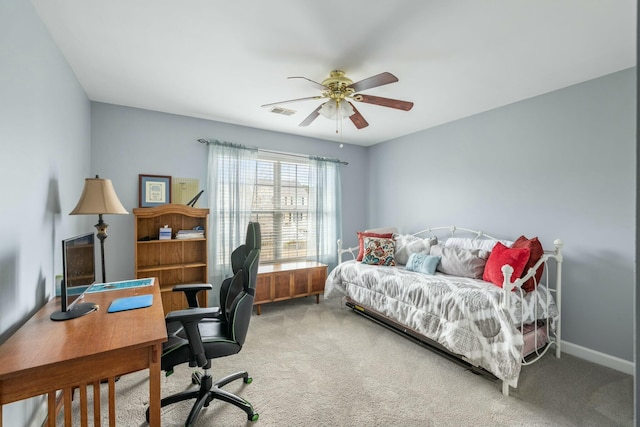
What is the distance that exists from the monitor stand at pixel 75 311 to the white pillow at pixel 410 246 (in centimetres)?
325

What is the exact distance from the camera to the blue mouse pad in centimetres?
172

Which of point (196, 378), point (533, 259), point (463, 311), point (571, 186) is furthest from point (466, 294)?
point (196, 378)

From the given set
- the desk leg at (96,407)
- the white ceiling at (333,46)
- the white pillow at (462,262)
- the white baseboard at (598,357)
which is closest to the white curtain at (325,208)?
the white ceiling at (333,46)

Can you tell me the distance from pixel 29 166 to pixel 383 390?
107 inches

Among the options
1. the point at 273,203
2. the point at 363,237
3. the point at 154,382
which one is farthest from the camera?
the point at 273,203

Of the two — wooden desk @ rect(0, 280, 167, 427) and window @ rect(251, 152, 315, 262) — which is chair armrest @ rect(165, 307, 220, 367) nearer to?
wooden desk @ rect(0, 280, 167, 427)

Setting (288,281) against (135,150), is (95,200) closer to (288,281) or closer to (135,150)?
(135,150)

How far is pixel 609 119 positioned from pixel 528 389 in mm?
2399

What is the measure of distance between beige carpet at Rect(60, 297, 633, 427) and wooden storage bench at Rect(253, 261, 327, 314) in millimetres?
859

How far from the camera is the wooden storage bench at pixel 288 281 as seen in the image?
3766mm

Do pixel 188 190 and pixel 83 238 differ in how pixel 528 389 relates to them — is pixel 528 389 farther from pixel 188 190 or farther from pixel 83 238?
pixel 188 190

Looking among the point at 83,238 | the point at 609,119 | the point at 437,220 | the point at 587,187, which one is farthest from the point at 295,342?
the point at 609,119

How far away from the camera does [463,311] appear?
237 cm

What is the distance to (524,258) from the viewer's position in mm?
2482
